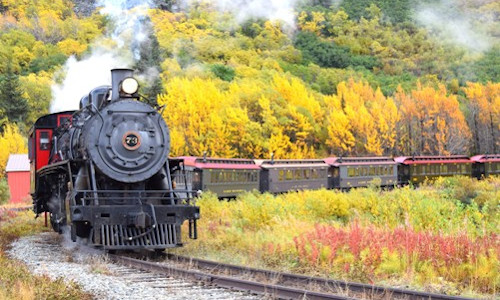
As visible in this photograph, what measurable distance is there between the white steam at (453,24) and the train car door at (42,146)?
121 meters

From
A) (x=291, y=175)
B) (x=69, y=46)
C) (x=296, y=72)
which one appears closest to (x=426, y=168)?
(x=291, y=175)

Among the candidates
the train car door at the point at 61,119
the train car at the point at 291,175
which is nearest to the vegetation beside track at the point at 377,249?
the train car door at the point at 61,119

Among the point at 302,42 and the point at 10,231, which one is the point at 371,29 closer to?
the point at 302,42

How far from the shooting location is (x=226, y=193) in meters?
31.8

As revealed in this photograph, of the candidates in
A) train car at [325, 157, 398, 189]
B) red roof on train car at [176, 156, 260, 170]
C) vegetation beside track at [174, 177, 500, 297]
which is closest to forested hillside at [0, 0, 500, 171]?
red roof on train car at [176, 156, 260, 170]

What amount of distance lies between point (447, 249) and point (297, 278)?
2.56 meters

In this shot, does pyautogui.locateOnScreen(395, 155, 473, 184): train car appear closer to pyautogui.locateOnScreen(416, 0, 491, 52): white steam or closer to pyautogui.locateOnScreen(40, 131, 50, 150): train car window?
pyautogui.locateOnScreen(40, 131, 50, 150): train car window

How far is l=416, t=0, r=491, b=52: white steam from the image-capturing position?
132 m

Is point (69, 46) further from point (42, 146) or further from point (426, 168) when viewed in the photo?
point (42, 146)

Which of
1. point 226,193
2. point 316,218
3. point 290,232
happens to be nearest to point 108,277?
point 290,232

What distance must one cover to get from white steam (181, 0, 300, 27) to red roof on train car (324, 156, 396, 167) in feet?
305

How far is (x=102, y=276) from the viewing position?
9.84m

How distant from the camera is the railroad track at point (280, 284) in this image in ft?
24.6

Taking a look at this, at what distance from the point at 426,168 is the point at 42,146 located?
35354mm
